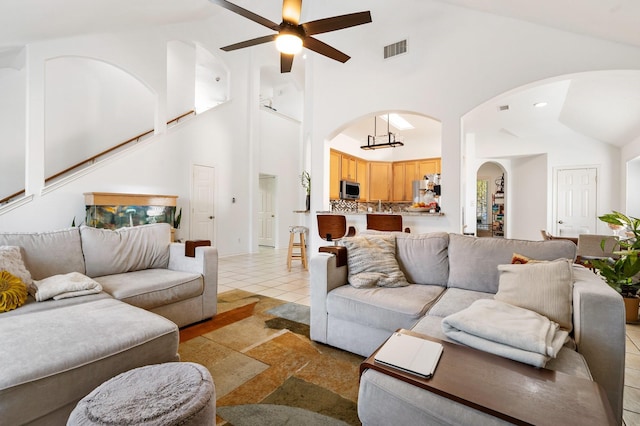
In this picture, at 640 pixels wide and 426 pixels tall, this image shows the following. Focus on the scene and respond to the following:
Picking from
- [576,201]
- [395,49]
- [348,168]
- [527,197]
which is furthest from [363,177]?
[576,201]

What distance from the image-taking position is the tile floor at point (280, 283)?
1753mm

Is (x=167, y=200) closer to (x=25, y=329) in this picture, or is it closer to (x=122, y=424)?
(x=25, y=329)

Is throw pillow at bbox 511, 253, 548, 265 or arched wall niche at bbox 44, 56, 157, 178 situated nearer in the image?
throw pillow at bbox 511, 253, 548, 265

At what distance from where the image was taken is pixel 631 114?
4523 millimetres

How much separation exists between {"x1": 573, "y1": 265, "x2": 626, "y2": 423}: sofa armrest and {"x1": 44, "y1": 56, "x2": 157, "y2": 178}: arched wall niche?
6.53 metres

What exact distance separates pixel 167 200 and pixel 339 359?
457cm

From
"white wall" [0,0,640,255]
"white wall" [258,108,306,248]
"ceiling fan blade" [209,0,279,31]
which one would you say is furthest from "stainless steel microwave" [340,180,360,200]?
"ceiling fan blade" [209,0,279,31]

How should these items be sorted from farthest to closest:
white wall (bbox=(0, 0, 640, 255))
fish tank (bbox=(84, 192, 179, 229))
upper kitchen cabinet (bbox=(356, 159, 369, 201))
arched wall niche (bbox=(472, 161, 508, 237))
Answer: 1. arched wall niche (bbox=(472, 161, 508, 237))
2. upper kitchen cabinet (bbox=(356, 159, 369, 201))
3. fish tank (bbox=(84, 192, 179, 229))
4. white wall (bbox=(0, 0, 640, 255))

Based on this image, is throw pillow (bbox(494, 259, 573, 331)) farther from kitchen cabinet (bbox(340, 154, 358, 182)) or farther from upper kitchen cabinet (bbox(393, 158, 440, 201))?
upper kitchen cabinet (bbox(393, 158, 440, 201))

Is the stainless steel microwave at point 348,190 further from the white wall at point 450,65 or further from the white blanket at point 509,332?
the white blanket at point 509,332

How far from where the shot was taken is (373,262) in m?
2.42

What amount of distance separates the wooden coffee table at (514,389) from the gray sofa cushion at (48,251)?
2.48m

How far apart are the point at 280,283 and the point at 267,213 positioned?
4428mm

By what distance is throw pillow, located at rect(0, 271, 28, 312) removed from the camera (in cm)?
173
